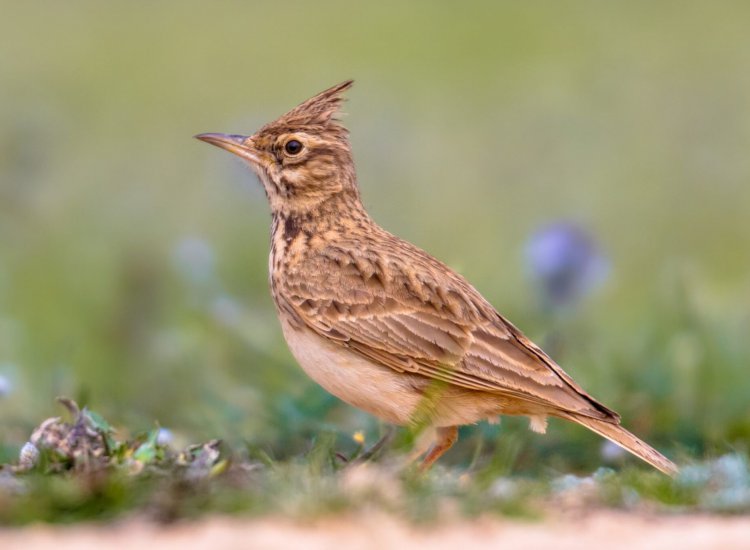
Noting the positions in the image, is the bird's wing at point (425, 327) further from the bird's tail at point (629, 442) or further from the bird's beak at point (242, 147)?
the bird's beak at point (242, 147)

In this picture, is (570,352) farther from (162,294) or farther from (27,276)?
(27,276)

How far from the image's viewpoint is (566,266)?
32.3ft

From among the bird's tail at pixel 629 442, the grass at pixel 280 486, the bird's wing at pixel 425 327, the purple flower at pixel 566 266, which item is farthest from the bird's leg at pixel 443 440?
the purple flower at pixel 566 266

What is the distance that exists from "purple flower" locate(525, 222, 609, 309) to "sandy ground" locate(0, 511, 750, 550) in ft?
15.5

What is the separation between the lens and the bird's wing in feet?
21.5

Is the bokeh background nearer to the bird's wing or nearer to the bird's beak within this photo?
the bird's wing

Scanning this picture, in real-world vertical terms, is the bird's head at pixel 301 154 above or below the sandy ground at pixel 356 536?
above

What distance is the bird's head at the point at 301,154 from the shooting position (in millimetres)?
7551

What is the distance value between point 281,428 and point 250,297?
12.1ft

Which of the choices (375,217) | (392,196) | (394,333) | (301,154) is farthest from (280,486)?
(392,196)

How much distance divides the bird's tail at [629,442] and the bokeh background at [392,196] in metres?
0.80

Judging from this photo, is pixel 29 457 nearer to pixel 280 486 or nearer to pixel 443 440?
pixel 280 486

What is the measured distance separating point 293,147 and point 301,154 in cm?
5

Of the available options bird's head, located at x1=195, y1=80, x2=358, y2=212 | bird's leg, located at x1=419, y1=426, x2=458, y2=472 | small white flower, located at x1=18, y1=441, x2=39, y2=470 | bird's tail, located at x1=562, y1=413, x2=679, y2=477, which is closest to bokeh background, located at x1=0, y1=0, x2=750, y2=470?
bird's leg, located at x1=419, y1=426, x2=458, y2=472
